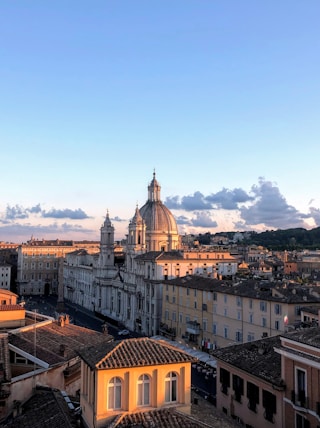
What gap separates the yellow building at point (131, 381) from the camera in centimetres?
1494

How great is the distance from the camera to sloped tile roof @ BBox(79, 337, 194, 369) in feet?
49.7

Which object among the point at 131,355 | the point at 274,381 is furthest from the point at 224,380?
the point at 131,355

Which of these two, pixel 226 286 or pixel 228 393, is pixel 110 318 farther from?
pixel 228 393

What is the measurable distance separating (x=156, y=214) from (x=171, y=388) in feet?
293

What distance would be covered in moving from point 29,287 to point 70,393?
122288mm

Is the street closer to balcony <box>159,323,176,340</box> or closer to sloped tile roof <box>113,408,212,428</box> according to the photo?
balcony <box>159,323,176,340</box>

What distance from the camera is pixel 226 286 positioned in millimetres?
56281

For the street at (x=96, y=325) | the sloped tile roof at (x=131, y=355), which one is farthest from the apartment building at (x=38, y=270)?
the sloped tile roof at (x=131, y=355)

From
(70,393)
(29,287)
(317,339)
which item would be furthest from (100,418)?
(29,287)

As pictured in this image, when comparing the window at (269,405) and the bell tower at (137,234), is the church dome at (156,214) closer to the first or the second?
the bell tower at (137,234)

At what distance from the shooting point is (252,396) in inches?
944

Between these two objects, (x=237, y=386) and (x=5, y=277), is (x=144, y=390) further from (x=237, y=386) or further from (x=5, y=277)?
(x=5, y=277)

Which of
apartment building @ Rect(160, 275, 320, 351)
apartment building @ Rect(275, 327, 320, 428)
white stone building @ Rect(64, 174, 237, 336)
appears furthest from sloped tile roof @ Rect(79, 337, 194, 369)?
white stone building @ Rect(64, 174, 237, 336)

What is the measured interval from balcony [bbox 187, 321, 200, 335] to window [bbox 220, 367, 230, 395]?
110 ft
